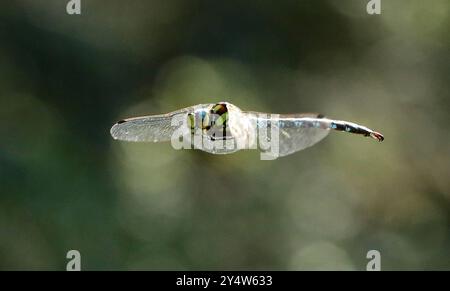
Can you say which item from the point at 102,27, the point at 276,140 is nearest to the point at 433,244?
the point at 102,27

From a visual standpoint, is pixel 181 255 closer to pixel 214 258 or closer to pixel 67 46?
pixel 214 258

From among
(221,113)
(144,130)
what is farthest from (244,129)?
(144,130)

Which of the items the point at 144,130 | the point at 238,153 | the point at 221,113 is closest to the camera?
the point at 221,113

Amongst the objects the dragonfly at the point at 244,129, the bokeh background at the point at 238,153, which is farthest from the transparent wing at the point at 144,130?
the bokeh background at the point at 238,153

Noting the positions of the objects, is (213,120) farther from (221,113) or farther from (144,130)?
(144,130)

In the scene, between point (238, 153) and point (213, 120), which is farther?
point (238, 153)
